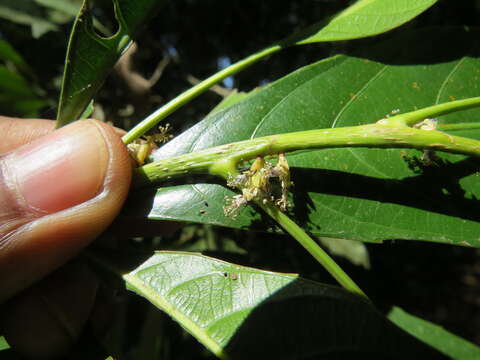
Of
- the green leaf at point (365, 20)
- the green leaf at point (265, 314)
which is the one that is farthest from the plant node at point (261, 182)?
the green leaf at point (365, 20)

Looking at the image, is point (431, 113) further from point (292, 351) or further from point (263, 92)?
point (292, 351)

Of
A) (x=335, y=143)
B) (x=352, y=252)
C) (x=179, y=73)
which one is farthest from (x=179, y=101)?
(x=179, y=73)

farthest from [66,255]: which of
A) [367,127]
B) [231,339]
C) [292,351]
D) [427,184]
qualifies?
[427,184]

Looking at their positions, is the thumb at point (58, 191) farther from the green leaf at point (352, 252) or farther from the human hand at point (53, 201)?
the green leaf at point (352, 252)

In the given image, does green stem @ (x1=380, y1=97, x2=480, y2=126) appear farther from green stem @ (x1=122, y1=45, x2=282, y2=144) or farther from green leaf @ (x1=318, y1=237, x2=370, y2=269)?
green leaf @ (x1=318, y1=237, x2=370, y2=269)

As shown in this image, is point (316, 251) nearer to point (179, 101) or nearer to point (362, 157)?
point (362, 157)

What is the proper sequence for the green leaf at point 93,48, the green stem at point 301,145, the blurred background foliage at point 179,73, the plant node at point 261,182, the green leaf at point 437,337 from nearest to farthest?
the green stem at point 301,145 → the plant node at point 261,182 → the green leaf at point 93,48 → the green leaf at point 437,337 → the blurred background foliage at point 179,73
